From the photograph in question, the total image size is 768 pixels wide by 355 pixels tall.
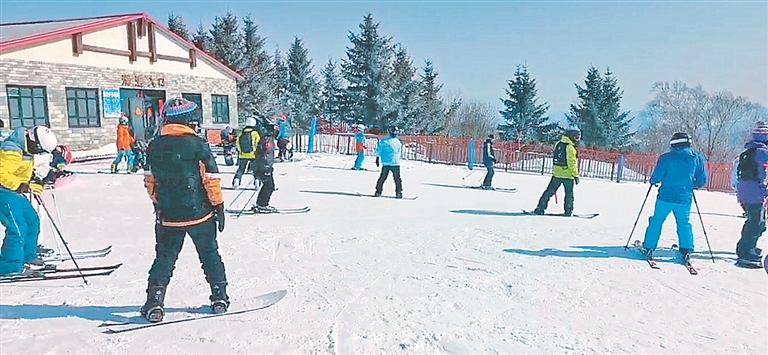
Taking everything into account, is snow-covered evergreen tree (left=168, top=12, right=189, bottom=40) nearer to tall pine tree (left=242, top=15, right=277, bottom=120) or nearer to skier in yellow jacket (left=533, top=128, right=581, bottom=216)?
tall pine tree (left=242, top=15, right=277, bottom=120)

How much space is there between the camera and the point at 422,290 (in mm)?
4828

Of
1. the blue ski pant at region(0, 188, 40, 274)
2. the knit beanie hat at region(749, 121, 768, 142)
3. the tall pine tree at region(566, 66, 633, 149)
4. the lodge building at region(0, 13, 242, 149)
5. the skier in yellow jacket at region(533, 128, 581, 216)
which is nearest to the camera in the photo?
the blue ski pant at region(0, 188, 40, 274)

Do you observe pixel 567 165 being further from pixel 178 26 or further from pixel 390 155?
pixel 178 26

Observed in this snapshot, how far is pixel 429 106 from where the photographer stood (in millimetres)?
38594

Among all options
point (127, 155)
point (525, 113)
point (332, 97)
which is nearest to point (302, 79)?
point (332, 97)

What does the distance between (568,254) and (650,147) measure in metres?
57.3

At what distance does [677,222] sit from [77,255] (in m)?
7.10

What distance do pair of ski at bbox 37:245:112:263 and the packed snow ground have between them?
0.59ft

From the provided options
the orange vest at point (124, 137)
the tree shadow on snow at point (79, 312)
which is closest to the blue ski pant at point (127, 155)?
the orange vest at point (124, 137)

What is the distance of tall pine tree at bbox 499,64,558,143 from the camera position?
39.5 metres

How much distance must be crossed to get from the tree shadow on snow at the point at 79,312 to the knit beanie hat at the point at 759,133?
665cm

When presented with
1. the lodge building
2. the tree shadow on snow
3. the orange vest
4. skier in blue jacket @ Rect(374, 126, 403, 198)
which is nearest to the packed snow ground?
the tree shadow on snow

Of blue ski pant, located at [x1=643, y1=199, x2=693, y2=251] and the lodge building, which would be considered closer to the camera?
blue ski pant, located at [x1=643, y1=199, x2=693, y2=251]

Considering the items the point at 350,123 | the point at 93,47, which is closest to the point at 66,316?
the point at 93,47
